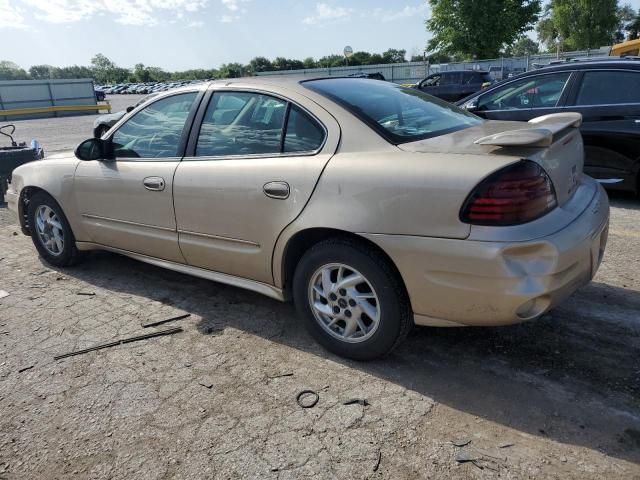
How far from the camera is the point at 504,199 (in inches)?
91.1

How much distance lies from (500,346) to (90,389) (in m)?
2.34

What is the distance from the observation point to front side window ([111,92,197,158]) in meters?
3.62

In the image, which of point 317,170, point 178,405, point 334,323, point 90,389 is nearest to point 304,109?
point 317,170

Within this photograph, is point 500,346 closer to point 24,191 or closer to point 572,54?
point 24,191

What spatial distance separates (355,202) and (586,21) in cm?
5488

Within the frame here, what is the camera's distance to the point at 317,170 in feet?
9.21

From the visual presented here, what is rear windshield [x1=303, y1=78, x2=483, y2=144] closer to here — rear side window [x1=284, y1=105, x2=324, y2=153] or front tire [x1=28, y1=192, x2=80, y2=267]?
rear side window [x1=284, y1=105, x2=324, y2=153]

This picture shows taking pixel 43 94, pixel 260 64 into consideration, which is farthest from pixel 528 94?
pixel 260 64

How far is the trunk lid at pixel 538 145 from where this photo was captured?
2.44 meters

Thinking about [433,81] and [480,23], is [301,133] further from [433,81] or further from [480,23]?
[480,23]

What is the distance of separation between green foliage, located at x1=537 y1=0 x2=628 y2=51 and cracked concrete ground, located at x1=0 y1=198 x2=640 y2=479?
173 ft

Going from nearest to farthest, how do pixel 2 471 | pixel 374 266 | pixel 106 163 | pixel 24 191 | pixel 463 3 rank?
pixel 2 471 < pixel 374 266 < pixel 106 163 < pixel 24 191 < pixel 463 3

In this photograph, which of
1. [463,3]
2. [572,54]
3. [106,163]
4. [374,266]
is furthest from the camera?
[463,3]

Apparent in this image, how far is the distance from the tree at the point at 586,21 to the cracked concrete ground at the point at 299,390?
52620mm
